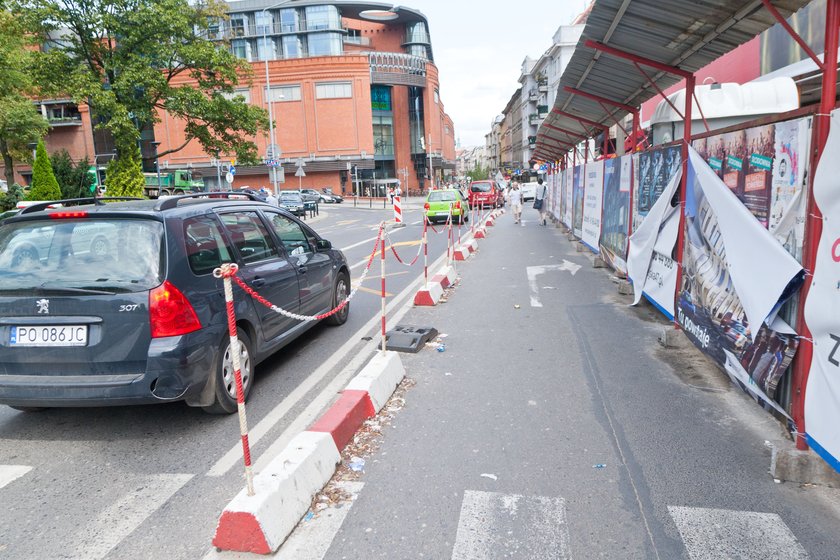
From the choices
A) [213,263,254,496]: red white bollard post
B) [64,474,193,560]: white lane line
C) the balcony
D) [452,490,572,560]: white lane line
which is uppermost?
the balcony

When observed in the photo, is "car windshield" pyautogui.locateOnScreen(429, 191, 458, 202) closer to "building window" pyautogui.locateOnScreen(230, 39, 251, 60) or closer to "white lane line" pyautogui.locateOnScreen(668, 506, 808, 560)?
"white lane line" pyautogui.locateOnScreen(668, 506, 808, 560)

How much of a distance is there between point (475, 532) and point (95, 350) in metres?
2.86

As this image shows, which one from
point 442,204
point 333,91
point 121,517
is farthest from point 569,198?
point 333,91

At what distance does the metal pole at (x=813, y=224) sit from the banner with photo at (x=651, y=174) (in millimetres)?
3084

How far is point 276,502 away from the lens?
3.11 metres

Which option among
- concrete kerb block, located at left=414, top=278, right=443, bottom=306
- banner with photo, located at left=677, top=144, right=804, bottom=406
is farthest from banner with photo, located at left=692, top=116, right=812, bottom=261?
concrete kerb block, located at left=414, top=278, right=443, bottom=306

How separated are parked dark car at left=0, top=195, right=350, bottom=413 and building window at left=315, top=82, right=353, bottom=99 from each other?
71319 mm

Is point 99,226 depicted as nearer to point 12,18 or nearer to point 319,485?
point 319,485

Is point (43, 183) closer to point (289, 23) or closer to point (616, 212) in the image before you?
point (616, 212)

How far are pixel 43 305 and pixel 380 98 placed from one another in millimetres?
80666

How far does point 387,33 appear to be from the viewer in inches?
3374

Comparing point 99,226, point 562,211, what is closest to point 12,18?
point 562,211

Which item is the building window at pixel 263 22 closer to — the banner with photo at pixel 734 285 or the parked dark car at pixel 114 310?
the parked dark car at pixel 114 310

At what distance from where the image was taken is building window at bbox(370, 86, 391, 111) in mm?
80250
